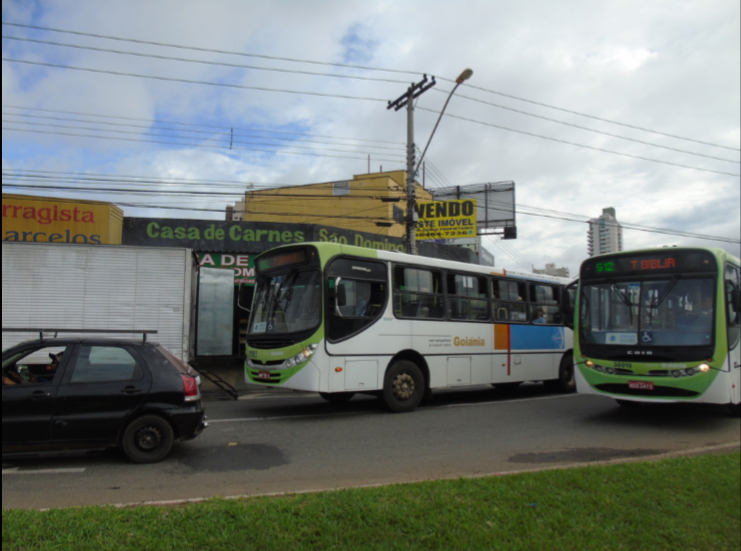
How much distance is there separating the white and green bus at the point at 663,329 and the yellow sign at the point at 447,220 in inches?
433

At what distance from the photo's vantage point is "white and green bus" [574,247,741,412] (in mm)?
8773

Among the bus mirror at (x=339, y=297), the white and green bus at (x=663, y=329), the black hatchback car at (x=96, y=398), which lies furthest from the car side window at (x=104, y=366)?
the white and green bus at (x=663, y=329)

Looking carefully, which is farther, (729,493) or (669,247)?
(669,247)

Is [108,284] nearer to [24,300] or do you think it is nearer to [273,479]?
[24,300]

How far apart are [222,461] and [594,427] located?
595 centimetres

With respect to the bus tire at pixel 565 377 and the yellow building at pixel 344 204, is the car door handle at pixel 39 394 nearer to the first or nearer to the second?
the bus tire at pixel 565 377

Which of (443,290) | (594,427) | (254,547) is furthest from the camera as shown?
(443,290)

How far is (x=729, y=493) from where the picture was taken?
18.8 feet

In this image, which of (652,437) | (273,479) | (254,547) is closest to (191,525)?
(254,547)

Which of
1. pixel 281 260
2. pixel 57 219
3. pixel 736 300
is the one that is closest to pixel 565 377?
pixel 736 300

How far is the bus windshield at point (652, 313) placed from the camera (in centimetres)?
902

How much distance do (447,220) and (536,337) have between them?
28.4 ft

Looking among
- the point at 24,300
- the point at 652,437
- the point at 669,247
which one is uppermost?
the point at 669,247

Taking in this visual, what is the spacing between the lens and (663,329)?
920cm
